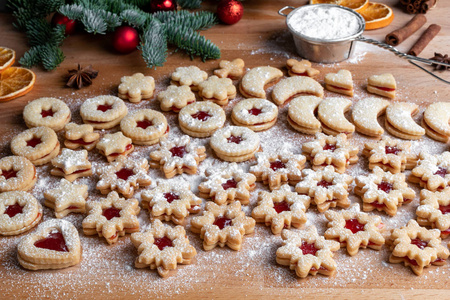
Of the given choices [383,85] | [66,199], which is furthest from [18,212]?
[383,85]

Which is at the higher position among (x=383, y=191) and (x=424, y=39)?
(x=424, y=39)

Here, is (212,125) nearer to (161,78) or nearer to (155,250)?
(161,78)

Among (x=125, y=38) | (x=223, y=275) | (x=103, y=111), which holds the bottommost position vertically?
(x=223, y=275)

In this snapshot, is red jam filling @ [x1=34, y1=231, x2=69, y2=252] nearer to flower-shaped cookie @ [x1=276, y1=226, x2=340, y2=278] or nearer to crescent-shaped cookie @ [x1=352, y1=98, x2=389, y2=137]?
flower-shaped cookie @ [x1=276, y1=226, x2=340, y2=278]

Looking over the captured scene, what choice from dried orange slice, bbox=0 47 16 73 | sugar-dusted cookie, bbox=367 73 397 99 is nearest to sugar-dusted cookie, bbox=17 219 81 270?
dried orange slice, bbox=0 47 16 73

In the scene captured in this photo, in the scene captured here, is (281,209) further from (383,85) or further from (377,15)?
(377,15)

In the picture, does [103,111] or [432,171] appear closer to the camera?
[432,171]

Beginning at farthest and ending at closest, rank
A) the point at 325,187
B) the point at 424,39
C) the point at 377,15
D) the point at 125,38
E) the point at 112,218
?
the point at 377,15 → the point at 424,39 → the point at 125,38 → the point at 325,187 → the point at 112,218

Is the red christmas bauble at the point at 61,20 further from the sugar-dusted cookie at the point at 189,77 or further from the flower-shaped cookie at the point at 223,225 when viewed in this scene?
the flower-shaped cookie at the point at 223,225
